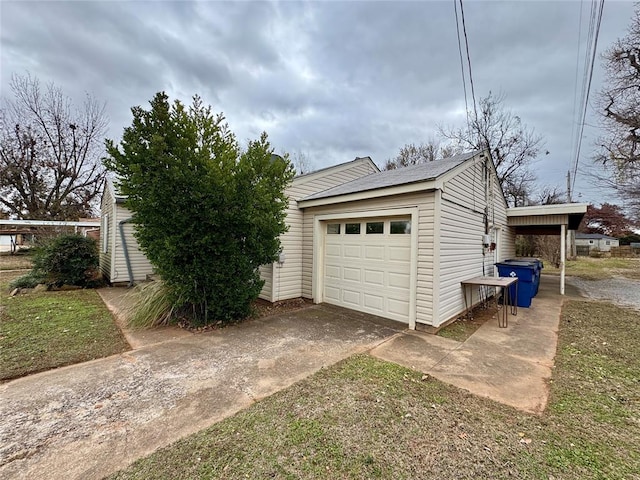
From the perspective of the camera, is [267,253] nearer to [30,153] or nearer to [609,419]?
[609,419]

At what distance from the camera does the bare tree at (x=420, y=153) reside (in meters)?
19.8

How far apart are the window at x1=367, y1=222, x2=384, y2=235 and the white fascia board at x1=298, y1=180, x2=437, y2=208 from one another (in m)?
0.61

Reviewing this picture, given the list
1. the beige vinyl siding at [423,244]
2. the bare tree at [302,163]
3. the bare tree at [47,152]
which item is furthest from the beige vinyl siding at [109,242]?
the bare tree at [302,163]

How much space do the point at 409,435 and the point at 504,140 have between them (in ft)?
71.9

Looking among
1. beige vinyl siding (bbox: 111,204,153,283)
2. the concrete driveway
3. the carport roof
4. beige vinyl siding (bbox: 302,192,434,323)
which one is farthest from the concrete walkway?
beige vinyl siding (bbox: 111,204,153,283)

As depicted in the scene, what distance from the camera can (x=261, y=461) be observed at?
1940 mm

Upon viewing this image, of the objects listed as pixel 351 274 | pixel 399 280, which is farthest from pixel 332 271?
pixel 399 280

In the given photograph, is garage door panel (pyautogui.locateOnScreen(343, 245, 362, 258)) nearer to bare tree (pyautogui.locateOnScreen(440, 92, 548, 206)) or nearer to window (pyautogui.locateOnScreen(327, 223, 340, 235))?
window (pyautogui.locateOnScreen(327, 223, 340, 235))

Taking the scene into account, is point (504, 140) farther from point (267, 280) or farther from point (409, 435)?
point (409, 435)

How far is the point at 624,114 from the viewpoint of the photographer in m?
12.1

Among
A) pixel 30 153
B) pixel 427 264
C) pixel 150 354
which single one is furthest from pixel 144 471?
pixel 30 153

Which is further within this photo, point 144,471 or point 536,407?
point 536,407

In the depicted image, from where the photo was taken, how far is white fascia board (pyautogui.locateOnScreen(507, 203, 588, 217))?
7623 mm

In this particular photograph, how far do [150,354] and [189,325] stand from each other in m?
1.19
